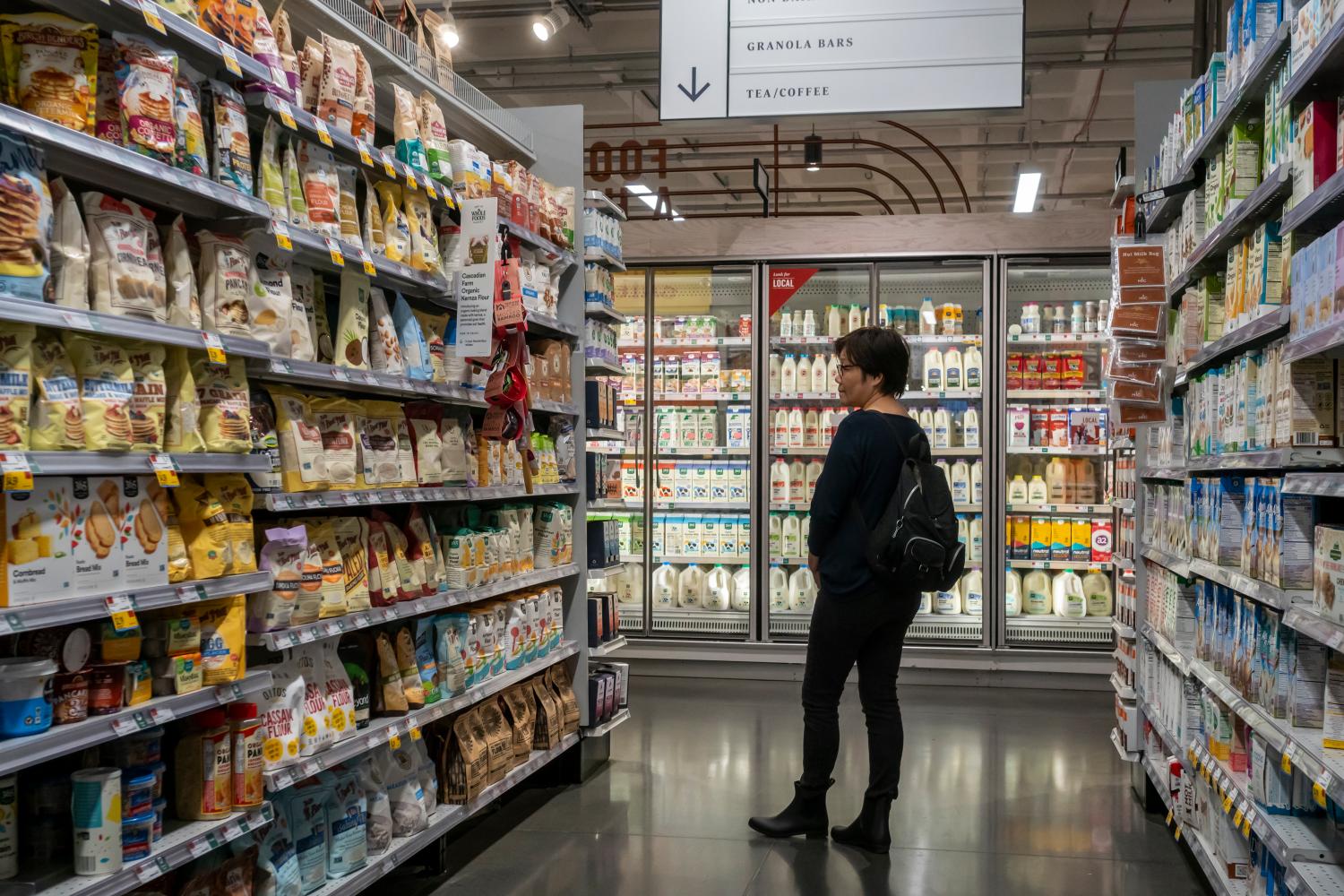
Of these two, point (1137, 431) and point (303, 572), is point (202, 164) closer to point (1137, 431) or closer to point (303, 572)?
point (303, 572)

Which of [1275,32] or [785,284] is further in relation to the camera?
[785,284]

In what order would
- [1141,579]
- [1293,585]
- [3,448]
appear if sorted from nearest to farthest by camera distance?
[3,448] → [1293,585] → [1141,579]

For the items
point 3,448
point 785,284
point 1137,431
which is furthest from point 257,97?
point 785,284

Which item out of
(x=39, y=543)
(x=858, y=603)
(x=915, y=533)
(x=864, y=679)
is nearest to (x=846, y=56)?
(x=915, y=533)

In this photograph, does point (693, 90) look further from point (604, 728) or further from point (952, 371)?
point (952, 371)

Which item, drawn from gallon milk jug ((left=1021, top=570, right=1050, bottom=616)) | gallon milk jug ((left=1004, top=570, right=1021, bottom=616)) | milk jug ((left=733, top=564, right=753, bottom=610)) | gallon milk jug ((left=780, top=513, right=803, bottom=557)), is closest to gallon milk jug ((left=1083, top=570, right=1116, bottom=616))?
gallon milk jug ((left=1021, top=570, right=1050, bottom=616))

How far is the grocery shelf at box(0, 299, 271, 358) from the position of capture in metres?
2.12

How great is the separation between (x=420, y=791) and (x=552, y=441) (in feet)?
5.59

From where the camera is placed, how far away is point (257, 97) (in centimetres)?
287

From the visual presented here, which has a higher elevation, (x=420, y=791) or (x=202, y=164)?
(x=202, y=164)

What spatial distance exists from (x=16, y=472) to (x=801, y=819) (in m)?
3.01

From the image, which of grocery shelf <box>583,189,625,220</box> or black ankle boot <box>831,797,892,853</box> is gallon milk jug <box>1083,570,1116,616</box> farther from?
grocery shelf <box>583,189,625,220</box>

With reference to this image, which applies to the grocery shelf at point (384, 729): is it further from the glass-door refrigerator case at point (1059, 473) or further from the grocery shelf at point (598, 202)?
the glass-door refrigerator case at point (1059, 473)

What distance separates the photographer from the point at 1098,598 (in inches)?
299
